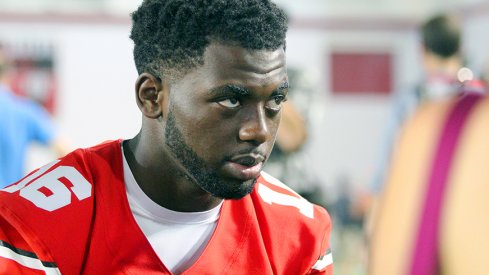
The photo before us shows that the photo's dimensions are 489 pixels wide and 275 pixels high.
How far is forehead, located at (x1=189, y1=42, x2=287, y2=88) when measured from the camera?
6.55ft

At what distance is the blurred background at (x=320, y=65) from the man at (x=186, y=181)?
5.93 m

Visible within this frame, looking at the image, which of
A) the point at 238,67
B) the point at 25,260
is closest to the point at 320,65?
the point at 238,67

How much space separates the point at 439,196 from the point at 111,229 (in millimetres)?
1052

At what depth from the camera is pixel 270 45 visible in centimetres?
204

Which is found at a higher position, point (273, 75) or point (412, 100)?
point (273, 75)

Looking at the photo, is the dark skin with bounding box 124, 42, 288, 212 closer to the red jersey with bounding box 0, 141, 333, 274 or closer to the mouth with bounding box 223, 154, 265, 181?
the mouth with bounding box 223, 154, 265, 181

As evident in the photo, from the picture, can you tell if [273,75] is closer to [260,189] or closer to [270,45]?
[270,45]

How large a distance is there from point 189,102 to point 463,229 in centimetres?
103

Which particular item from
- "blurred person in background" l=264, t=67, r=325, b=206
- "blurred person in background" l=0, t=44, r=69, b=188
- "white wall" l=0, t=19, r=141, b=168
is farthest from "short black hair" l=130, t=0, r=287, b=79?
"white wall" l=0, t=19, r=141, b=168

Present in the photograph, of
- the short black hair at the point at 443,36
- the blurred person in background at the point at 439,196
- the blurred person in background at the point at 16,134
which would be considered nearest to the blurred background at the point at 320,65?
the blurred person in background at the point at 16,134

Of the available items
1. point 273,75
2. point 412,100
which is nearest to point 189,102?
point 273,75

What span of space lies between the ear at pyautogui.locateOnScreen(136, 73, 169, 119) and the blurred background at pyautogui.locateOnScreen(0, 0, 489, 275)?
603 cm

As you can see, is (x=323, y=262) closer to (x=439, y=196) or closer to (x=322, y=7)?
(x=439, y=196)

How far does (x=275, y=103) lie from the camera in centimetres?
204
